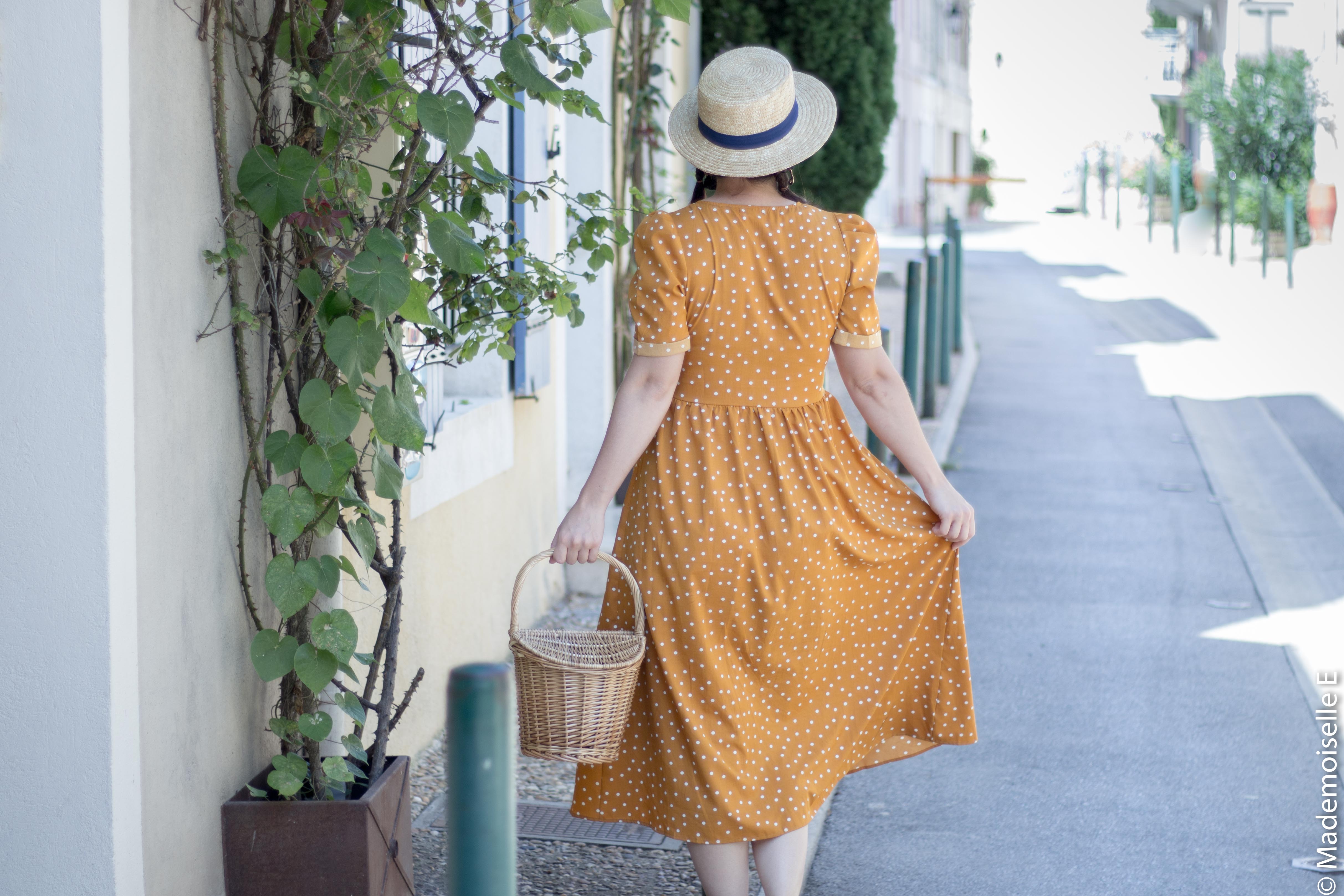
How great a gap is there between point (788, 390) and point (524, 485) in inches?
99.2

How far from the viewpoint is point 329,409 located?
2.57 m

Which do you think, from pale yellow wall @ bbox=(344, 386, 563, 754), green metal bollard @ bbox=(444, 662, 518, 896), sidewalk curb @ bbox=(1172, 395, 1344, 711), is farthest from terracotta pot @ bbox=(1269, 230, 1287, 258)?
green metal bollard @ bbox=(444, 662, 518, 896)

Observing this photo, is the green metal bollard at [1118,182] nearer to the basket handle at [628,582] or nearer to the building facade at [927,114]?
the building facade at [927,114]

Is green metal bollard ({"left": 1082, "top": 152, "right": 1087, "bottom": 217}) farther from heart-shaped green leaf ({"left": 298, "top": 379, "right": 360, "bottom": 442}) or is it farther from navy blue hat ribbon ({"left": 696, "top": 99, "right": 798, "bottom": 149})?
heart-shaped green leaf ({"left": 298, "top": 379, "right": 360, "bottom": 442})

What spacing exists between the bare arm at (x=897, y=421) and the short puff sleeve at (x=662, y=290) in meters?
0.35

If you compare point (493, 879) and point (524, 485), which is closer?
point (493, 879)

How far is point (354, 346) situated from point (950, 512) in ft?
3.93

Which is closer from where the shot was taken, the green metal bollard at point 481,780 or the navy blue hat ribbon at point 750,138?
the green metal bollard at point 481,780

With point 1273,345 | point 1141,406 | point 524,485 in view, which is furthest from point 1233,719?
point 1273,345

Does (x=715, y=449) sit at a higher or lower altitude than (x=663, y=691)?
higher

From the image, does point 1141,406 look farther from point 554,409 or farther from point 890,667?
point 890,667

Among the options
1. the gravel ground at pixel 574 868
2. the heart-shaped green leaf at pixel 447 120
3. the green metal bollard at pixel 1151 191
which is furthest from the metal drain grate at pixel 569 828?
the green metal bollard at pixel 1151 191

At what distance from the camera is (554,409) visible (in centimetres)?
554

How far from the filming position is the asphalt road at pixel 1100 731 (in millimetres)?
3445
